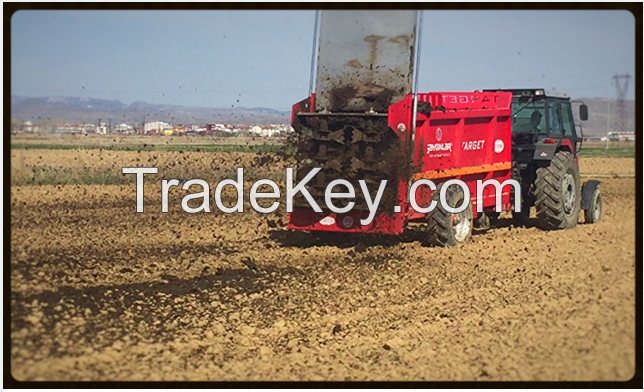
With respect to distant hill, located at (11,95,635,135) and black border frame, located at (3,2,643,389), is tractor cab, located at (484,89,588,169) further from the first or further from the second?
black border frame, located at (3,2,643,389)

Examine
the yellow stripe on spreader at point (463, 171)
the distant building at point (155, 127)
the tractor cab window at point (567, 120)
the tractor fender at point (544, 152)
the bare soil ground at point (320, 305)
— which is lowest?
the bare soil ground at point (320, 305)

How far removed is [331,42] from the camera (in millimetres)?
9453

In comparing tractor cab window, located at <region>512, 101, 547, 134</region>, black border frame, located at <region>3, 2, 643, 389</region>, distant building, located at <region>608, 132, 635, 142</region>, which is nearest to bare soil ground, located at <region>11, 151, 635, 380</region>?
black border frame, located at <region>3, 2, 643, 389</region>

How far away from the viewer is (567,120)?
41.9ft

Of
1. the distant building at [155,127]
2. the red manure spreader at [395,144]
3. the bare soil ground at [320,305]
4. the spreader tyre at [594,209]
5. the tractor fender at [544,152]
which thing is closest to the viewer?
the bare soil ground at [320,305]

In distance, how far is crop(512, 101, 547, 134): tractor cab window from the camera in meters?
12.4

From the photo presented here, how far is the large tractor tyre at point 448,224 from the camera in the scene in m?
10.7

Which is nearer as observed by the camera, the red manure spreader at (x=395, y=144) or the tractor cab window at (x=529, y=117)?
the red manure spreader at (x=395, y=144)

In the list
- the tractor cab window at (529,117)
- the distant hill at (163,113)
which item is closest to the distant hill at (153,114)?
the distant hill at (163,113)

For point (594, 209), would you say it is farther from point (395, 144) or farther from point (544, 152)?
point (395, 144)

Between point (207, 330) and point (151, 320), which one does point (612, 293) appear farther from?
point (151, 320)

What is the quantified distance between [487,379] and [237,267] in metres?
4.56

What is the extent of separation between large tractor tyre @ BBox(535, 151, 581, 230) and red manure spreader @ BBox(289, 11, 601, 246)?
0.05 feet

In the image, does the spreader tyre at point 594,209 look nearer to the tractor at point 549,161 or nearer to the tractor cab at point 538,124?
the tractor at point 549,161
